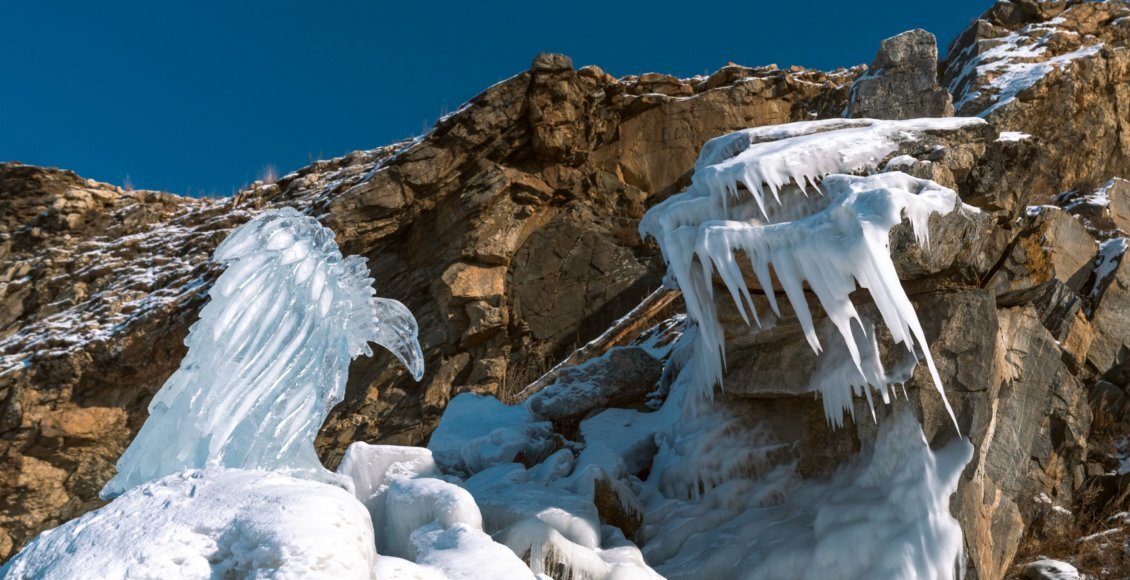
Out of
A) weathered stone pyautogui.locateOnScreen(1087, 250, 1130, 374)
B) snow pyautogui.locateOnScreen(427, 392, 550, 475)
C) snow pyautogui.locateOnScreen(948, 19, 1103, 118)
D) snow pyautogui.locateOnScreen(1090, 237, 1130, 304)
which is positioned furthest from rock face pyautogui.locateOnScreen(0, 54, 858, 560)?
weathered stone pyautogui.locateOnScreen(1087, 250, 1130, 374)

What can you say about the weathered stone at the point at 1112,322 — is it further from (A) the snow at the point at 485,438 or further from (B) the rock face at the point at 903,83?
(A) the snow at the point at 485,438

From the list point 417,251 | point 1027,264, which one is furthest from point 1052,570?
point 417,251

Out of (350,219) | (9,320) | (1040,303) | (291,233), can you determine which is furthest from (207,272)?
(1040,303)

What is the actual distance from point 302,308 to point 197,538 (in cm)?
196

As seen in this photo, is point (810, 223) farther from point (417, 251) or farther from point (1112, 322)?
point (417, 251)

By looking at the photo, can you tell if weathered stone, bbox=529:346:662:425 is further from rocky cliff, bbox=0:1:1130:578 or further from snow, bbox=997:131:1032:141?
snow, bbox=997:131:1032:141

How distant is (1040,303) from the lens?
9.71m

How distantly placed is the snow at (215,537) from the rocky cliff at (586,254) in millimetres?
4270

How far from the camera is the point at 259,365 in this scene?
5781 mm

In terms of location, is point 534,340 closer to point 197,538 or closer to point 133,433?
point 133,433

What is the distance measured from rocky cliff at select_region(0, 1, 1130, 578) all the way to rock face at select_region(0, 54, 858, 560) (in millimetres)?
42

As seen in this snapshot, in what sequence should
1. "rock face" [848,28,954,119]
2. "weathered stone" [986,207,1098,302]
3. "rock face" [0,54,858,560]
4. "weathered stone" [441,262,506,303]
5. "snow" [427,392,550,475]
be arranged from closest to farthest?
"weathered stone" [986,207,1098,302] < "snow" [427,392,550,475] < "rock face" [848,28,954,119] < "rock face" [0,54,858,560] < "weathered stone" [441,262,506,303]

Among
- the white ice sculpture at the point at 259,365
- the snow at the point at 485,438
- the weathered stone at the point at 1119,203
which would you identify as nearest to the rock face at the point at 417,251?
the snow at the point at 485,438

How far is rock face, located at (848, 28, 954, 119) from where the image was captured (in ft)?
31.5
